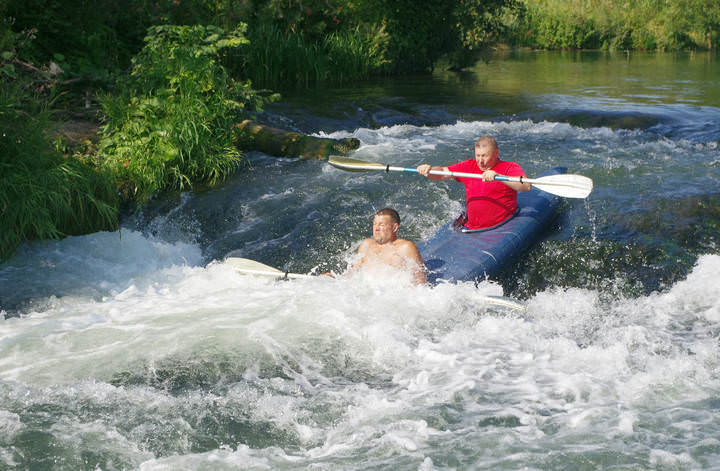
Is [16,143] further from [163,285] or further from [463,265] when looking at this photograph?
[463,265]

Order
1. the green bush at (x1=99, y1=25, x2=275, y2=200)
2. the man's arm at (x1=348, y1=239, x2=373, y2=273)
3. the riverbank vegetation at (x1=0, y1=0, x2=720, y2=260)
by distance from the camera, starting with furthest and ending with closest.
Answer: the green bush at (x1=99, y1=25, x2=275, y2=200) → the riverbank vegetation at (x1=0, y1=0, x2=720, y2=260) → the man's arm at (x1=348, y1=239, x2=373, y2=273)

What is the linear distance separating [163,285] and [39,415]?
2042 mm

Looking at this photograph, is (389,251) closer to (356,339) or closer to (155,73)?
(356,339)

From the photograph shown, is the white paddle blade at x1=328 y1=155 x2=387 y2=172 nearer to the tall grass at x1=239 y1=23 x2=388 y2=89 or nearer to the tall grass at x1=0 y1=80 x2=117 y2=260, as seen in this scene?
the tall grass at x1=0 y1=80 x2=117 y2=260

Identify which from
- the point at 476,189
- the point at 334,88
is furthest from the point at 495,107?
the point at 476,189

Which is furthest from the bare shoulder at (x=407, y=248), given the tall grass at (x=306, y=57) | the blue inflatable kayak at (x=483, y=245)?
the tall grass at (x=306, y=57)

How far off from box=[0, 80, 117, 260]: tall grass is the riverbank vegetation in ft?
0.03

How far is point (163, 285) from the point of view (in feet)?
17.6

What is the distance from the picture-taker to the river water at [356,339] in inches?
125

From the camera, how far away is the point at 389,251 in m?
4.85

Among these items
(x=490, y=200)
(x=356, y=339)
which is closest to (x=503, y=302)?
(x=356, y=339)

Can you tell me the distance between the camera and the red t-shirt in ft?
17.9

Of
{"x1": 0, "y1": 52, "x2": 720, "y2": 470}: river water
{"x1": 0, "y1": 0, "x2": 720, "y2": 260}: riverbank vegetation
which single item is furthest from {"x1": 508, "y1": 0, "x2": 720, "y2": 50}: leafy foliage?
{"x1": 0, "y1": 52, "x2": 720, "y2": 470}: river water

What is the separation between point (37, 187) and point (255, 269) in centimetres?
188
